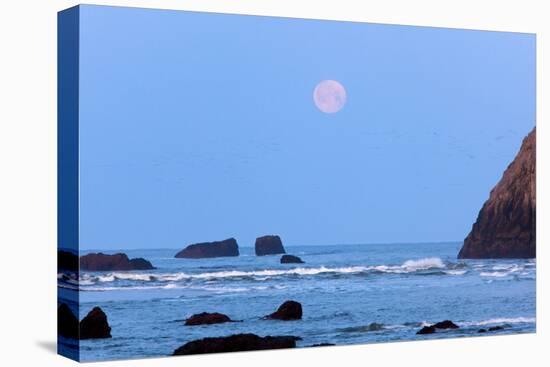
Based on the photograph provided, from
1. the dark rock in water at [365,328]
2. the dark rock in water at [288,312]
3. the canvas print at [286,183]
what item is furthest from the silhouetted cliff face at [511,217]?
the dark rock in water at [288,312]

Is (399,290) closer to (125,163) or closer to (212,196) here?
(212,196)

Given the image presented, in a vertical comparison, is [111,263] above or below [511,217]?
below

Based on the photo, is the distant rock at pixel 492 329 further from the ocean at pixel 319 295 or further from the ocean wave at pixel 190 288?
the ocean wave at pixel 190 288

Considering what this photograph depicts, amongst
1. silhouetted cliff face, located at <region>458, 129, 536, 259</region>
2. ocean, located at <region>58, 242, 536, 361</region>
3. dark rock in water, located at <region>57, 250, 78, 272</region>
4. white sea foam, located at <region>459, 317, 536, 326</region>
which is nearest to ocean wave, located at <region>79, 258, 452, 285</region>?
ocean, located at <region>58, 242, 536, 361</region>

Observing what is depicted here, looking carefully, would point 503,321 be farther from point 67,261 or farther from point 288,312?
point 67,261

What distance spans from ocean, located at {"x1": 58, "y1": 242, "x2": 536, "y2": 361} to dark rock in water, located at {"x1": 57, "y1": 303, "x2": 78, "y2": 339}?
0.15m

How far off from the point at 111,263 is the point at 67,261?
0.42m

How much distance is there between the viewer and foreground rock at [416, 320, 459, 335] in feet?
47.2

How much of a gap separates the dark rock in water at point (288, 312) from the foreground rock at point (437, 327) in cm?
139

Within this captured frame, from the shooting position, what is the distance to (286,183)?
13742 mm

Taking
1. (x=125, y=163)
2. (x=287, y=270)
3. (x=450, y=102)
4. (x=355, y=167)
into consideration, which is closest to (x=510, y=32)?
(x=450, y=102)

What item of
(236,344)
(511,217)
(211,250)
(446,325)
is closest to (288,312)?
(236,344)

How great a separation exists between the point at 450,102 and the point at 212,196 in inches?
112

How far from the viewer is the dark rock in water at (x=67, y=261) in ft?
42.0
